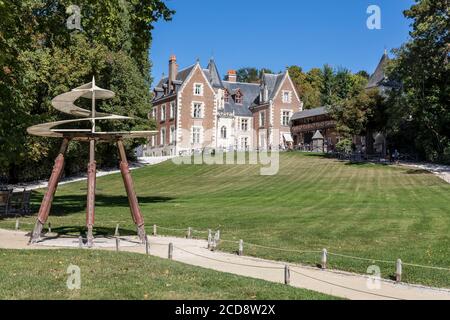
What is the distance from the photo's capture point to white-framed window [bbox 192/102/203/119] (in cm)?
7250

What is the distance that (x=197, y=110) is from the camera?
239ft

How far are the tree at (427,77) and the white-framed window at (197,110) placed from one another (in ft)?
96.2

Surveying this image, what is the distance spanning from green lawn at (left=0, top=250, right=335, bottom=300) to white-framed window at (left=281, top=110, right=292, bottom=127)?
65.4 metres

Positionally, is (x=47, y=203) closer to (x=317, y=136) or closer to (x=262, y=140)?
(x=317, y=136)

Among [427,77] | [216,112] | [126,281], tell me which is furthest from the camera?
[216,112]

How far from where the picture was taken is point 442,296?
10.6m

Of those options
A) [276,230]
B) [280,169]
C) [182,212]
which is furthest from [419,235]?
[280,169]

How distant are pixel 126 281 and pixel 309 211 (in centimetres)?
1589

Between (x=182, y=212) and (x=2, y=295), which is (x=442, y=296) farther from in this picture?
(x=182, y=212)

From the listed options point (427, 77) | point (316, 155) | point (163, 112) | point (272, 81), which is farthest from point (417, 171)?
point (163, 112)

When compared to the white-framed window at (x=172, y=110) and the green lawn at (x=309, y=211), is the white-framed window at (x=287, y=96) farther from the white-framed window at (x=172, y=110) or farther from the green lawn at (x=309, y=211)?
the green lawn at (x=309, y=211)

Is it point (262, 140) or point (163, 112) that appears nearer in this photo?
point (163, 112)

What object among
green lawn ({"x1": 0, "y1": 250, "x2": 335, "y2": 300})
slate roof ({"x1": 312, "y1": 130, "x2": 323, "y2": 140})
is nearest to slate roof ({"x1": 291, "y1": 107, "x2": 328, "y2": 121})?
slate roof ({"x1": 312, "y1": 130, "x2": 323, "y2": 140})

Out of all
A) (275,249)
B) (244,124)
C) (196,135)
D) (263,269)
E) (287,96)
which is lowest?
(263,269)
